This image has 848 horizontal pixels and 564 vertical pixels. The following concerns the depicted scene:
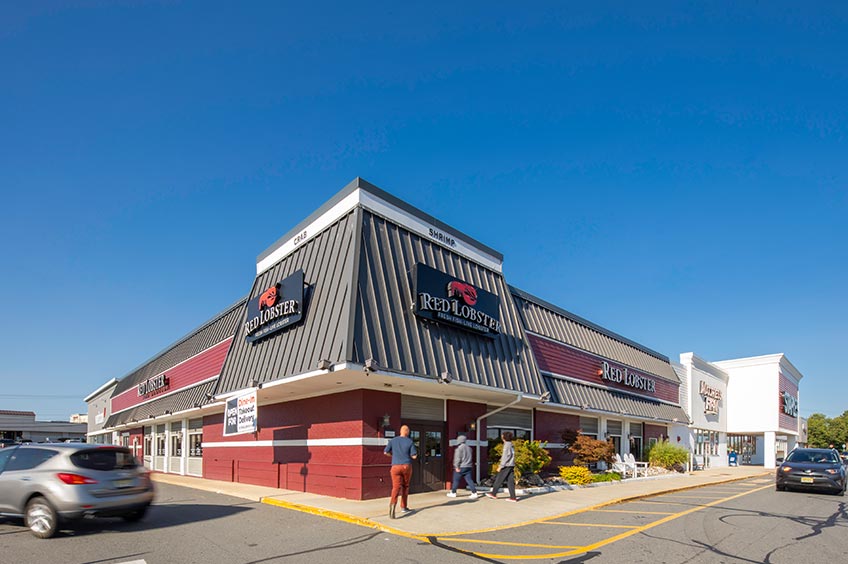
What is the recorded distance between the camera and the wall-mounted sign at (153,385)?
3256cm

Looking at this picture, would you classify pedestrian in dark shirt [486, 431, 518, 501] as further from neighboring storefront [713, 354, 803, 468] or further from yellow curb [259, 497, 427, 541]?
neighboring storefront [713, 354, 803, 468]

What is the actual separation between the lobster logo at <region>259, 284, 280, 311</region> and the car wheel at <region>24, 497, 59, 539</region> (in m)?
8.27

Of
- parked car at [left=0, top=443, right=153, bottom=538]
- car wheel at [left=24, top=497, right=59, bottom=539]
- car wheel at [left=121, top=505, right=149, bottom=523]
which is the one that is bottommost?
car wheel at [left=121, top=505, right=149, bottom=523]

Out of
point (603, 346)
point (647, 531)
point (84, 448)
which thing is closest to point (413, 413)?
point (647, 531)

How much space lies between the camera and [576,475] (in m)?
20.3

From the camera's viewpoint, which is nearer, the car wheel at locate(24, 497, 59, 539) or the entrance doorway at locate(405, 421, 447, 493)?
the car wheel at locate(24, 497, 59, 539)

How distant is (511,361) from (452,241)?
13.2 ft

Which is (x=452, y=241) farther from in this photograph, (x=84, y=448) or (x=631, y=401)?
(x=631, y=401)

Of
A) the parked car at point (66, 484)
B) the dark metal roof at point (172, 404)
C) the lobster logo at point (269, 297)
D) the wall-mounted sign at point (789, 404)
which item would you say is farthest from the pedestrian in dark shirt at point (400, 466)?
the wall-mounted sign at point (789, 404)

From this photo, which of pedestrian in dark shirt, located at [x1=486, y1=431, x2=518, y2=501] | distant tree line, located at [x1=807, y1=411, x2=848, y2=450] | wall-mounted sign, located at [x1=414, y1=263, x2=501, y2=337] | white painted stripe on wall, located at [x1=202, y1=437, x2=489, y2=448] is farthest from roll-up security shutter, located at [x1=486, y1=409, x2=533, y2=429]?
distant tree line, located at [x1=807, y1=411, x2=848, y2=450]

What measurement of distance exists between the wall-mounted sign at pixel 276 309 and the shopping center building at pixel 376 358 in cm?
6

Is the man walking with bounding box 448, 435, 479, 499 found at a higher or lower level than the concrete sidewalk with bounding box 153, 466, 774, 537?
higher

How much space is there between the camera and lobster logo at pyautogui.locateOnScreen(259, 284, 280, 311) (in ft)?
56.7

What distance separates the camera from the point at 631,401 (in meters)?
28.2
